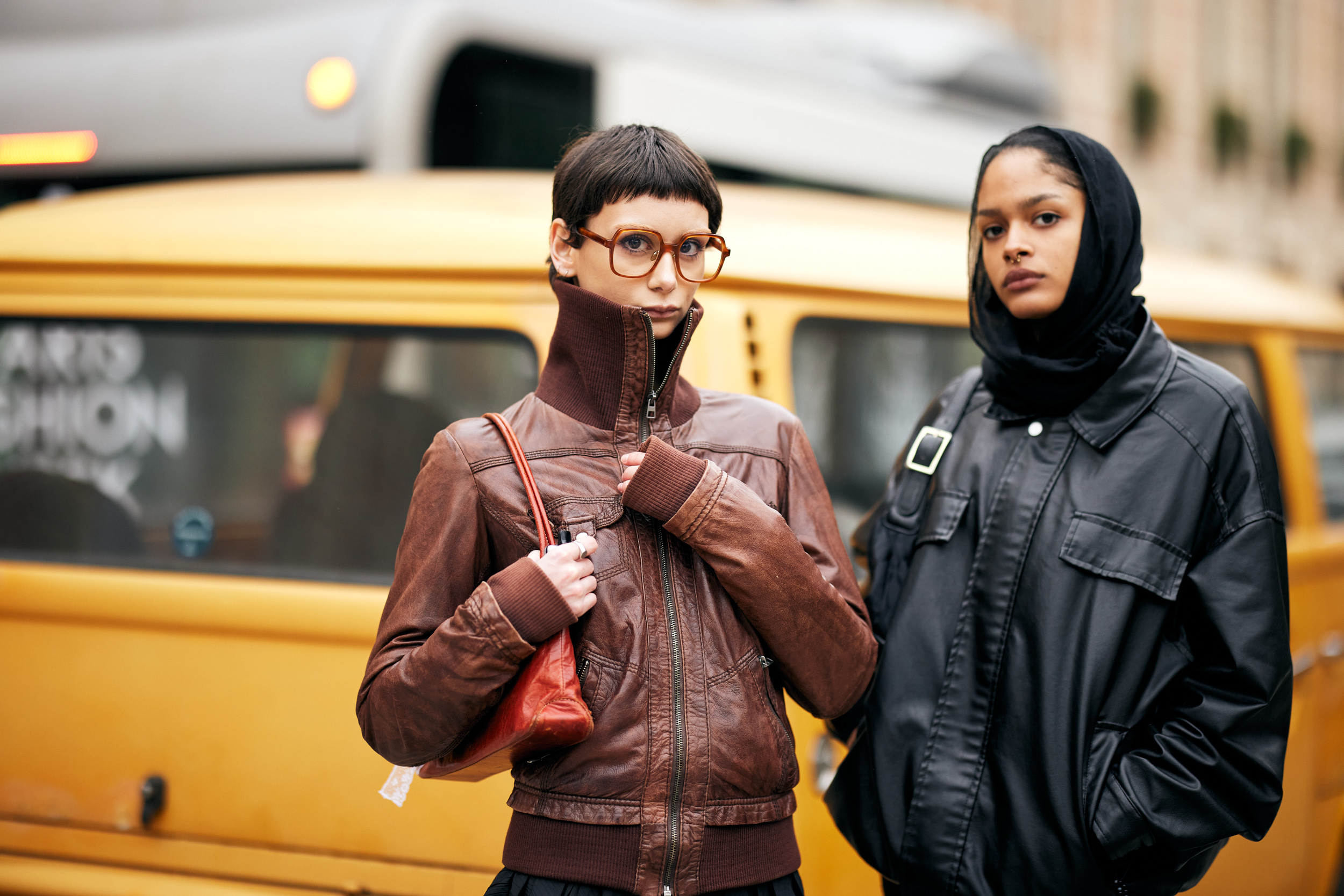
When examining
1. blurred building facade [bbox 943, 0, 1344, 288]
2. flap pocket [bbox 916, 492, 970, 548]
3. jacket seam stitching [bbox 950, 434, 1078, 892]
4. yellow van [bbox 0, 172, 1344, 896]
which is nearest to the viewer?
jacket seam stitching [bbox 950, 434, 1078, 892]

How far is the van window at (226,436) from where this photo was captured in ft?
8.05

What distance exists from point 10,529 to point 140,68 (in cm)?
173

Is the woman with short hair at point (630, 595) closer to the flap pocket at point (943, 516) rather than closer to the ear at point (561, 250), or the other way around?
the ear at point (561, 250)

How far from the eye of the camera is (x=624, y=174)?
1.59 m

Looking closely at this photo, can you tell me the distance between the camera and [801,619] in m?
1.59

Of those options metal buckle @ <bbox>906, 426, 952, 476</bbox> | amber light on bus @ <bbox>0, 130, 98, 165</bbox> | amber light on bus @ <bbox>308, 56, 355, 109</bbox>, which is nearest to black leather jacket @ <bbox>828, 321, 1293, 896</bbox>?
metal buckle @ <bbox>906, 426, 952, 476</bbox>

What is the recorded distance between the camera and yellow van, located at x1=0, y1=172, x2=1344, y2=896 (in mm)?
2332

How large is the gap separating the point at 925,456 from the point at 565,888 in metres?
0.93

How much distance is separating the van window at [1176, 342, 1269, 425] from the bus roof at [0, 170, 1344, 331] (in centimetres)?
14

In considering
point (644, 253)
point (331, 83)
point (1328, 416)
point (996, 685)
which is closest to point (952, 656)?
point (996, 685)

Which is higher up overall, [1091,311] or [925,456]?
→ [1091,311]

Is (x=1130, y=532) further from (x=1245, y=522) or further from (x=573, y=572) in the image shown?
(x=573, y=572)

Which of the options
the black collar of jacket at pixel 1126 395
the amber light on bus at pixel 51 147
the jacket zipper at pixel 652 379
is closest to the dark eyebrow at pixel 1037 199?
the black collar of jacket at pixel 1126 395

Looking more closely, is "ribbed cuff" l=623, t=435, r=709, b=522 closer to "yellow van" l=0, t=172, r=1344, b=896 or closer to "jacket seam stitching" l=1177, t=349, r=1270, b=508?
"yellow van" l=0, t=172, r=1344, b=896
